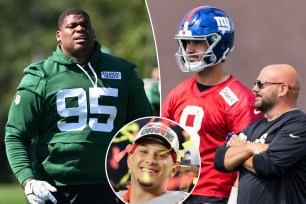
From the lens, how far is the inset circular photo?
804 cm

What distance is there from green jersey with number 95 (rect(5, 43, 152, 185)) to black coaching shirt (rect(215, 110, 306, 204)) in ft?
3.94

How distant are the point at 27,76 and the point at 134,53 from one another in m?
22.5

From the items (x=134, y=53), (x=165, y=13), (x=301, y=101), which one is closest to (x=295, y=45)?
(x=301, y=101)

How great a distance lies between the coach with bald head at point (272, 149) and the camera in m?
7.98

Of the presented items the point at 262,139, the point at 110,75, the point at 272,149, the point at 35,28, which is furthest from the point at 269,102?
the point at 35,28

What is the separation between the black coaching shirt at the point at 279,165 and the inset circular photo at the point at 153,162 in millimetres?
236

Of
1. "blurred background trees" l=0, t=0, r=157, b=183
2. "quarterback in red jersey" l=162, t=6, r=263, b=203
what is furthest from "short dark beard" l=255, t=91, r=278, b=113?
"blurred background trees" l=0, t=0, r=157, b=183

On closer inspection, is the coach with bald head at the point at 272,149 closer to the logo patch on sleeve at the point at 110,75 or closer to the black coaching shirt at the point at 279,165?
the black coaching shirt at the point at 279,165

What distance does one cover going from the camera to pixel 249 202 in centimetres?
811

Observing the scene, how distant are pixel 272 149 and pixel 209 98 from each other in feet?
3.22

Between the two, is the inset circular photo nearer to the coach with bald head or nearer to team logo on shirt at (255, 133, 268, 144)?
the coach with bald head

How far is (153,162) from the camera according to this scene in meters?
8.03

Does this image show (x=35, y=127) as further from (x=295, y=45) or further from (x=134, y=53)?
(x=134, y=53)

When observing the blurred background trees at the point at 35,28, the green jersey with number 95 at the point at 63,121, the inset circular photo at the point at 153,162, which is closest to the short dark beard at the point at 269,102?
the inset circular photo at the point at 153,162
